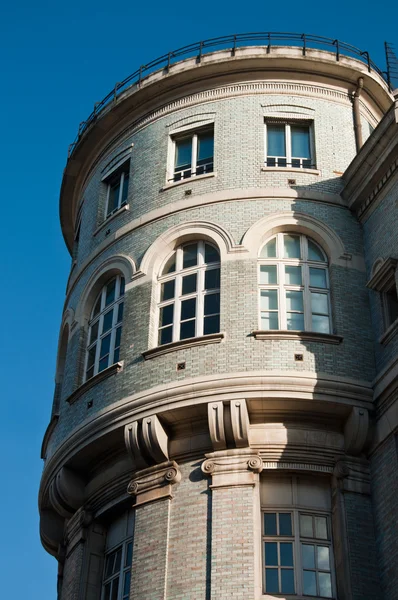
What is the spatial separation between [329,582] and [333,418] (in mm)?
3537

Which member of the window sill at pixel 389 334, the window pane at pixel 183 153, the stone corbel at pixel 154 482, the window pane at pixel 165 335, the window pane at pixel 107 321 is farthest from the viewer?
the window pane at pixel 183 153

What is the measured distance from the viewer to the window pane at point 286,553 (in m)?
22.2

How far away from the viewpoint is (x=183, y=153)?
96.4 feet

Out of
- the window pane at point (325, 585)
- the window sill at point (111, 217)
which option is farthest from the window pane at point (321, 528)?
the window sill at point (111, 217)

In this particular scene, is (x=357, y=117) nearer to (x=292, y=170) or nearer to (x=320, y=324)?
(x=292, y=170)

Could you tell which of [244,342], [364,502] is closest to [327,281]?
[244,342]

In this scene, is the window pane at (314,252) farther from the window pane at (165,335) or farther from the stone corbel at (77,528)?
the stone corbel at (77,528)

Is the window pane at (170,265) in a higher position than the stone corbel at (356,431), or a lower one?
higher

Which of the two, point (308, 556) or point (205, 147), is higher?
point (205, 147)

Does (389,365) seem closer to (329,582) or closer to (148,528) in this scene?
(329,582)

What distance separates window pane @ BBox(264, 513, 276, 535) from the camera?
22.7 metres

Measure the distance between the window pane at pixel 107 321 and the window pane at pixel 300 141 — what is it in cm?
634

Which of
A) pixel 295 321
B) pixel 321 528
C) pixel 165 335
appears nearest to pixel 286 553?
pixel 321 528

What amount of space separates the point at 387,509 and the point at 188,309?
6771mm
